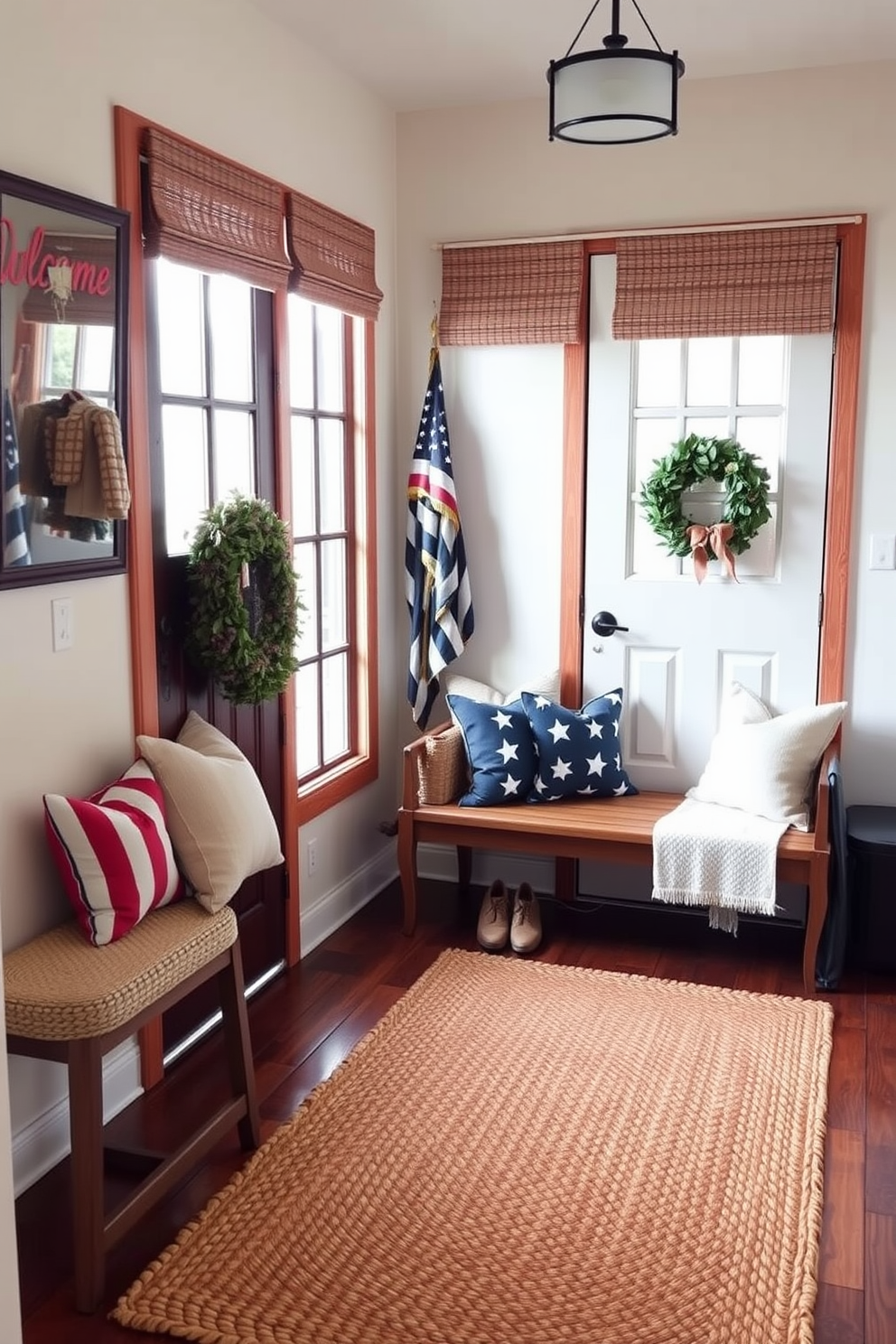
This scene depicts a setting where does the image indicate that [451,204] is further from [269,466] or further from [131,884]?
[131,884]

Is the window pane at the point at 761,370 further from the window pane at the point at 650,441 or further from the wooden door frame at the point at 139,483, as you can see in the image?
the wooden door frame at the point at 139,483

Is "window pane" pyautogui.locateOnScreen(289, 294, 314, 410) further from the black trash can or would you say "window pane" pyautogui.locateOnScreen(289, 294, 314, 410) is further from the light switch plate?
the black trash can

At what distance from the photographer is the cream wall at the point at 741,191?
373 cm

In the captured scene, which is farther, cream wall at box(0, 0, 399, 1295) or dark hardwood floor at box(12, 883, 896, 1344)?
cream wall at box(0, 0, 399, 1295)

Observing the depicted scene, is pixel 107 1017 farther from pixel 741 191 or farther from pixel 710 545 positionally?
pixel 741 191

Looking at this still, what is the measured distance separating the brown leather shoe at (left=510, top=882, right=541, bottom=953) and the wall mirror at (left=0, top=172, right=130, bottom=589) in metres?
1.88

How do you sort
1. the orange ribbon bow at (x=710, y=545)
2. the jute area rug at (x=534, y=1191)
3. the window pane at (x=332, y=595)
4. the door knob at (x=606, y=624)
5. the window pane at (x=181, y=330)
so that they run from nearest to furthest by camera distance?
1. the jute area rug at (x=534, y=1191)
2. the window pane at (x=181, y=330)
3. the orange ribbon bow at (x=710, y=545)
4. the window pane at (x=332, y=595)
5. the door knob at (x=606, y=624)

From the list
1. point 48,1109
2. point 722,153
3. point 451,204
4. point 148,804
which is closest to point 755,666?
point 722,153

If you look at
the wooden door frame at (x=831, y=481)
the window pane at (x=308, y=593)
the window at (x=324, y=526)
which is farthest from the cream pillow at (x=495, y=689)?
the window pane at (x=308, y=593)

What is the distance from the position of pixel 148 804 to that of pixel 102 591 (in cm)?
50

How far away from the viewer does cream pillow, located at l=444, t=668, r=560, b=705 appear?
4.20 metres

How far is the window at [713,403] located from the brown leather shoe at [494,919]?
1241mm

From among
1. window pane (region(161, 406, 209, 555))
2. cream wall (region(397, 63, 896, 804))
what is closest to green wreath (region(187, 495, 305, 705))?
window pane (region(161, 406, 209, 555))

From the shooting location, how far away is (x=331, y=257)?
Answer: 145 inches
